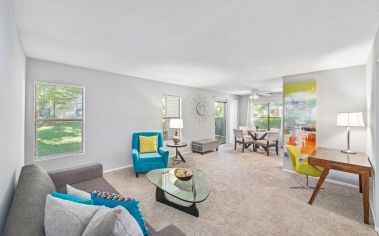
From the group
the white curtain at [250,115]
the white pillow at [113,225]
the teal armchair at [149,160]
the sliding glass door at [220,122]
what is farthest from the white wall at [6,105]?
the white curtain at [250,115]

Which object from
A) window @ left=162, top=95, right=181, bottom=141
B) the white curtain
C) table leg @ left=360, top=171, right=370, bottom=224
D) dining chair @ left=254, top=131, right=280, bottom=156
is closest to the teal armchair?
window @ left=162, top=95, right=181, bottom=141

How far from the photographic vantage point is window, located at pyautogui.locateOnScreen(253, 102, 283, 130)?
7.26m

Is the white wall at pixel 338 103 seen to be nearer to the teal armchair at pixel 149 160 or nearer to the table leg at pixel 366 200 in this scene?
the table leg at pixel 366 200

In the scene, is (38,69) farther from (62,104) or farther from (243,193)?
(243,193)

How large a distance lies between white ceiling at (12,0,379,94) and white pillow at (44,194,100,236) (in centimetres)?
167

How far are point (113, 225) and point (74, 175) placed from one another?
5.98ft

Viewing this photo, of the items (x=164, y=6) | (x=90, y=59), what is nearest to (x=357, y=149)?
(x=164, y=6)

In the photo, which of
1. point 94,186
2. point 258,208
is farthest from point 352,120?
point 94,186

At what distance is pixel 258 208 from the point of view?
95.2 inches

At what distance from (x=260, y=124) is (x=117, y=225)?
7821 mm

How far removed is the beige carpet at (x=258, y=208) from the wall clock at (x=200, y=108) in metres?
2.68

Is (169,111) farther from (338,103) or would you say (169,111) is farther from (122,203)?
(122,203)

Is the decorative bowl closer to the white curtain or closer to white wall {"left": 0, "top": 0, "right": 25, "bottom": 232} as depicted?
white wall {"left": 0, "top": 0, "right": 25, "bottom": 232}

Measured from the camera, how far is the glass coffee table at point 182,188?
2.11m
